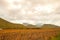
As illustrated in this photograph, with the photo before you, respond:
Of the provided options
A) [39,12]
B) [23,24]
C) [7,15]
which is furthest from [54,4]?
[7,15]

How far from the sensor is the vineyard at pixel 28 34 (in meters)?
2.76

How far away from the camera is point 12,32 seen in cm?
276

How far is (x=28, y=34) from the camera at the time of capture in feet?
9.18

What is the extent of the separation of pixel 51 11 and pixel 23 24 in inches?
24.4

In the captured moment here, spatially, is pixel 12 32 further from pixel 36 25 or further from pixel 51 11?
pixel 51 11

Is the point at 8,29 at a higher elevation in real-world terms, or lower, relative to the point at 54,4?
lower

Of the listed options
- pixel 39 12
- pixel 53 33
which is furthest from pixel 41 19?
pixel 53 33

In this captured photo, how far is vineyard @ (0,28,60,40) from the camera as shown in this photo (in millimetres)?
2760

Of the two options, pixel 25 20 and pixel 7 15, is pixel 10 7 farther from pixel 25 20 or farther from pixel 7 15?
pixel 25 20

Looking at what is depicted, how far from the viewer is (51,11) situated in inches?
115

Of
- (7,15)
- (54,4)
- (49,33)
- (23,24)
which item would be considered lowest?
(49,33)

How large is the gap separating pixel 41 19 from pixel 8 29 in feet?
2.21

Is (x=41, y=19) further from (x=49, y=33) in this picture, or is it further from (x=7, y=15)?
(x=7, y=15)

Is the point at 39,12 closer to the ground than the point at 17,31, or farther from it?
farther from it
